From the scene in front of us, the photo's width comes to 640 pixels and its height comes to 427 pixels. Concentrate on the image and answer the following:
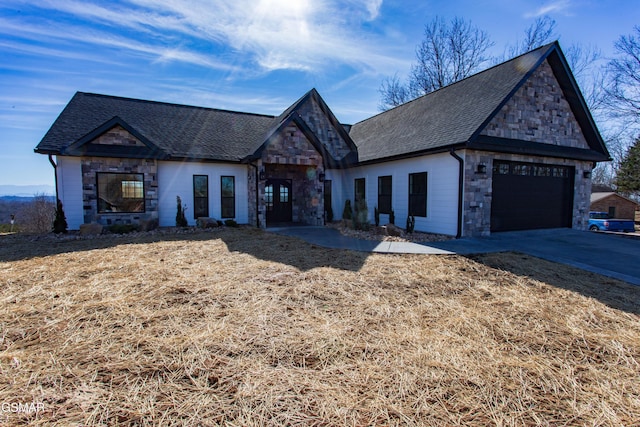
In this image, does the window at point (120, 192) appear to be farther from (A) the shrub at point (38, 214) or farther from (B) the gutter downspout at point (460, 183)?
(A) the shrub at point (38, 214)

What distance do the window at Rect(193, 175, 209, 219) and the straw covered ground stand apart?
7213mm

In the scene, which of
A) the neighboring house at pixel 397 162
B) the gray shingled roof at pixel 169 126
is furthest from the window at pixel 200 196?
the gray shingled roof at pixel 169 126

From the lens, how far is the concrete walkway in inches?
275

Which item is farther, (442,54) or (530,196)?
(442,54)

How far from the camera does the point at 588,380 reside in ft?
8.71

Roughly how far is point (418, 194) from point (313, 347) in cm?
977

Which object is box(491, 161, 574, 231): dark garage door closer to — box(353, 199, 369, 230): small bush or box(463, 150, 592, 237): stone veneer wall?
box(463, 150, 592, 237): stone veneer wall

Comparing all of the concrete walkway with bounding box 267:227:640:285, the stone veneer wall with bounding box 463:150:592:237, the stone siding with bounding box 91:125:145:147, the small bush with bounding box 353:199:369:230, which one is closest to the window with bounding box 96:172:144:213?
the stone siding with bounding box 91:125:145:147

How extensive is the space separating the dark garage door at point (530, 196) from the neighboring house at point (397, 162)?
52mm

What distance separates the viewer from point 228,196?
1365 centimetres

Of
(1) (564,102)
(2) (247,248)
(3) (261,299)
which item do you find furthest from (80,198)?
(1) (564,102)

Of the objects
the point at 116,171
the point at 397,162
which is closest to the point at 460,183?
the point at 397,162

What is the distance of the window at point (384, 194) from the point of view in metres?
13.4

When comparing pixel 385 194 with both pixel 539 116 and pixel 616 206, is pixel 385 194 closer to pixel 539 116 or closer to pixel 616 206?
pixel 539 116
